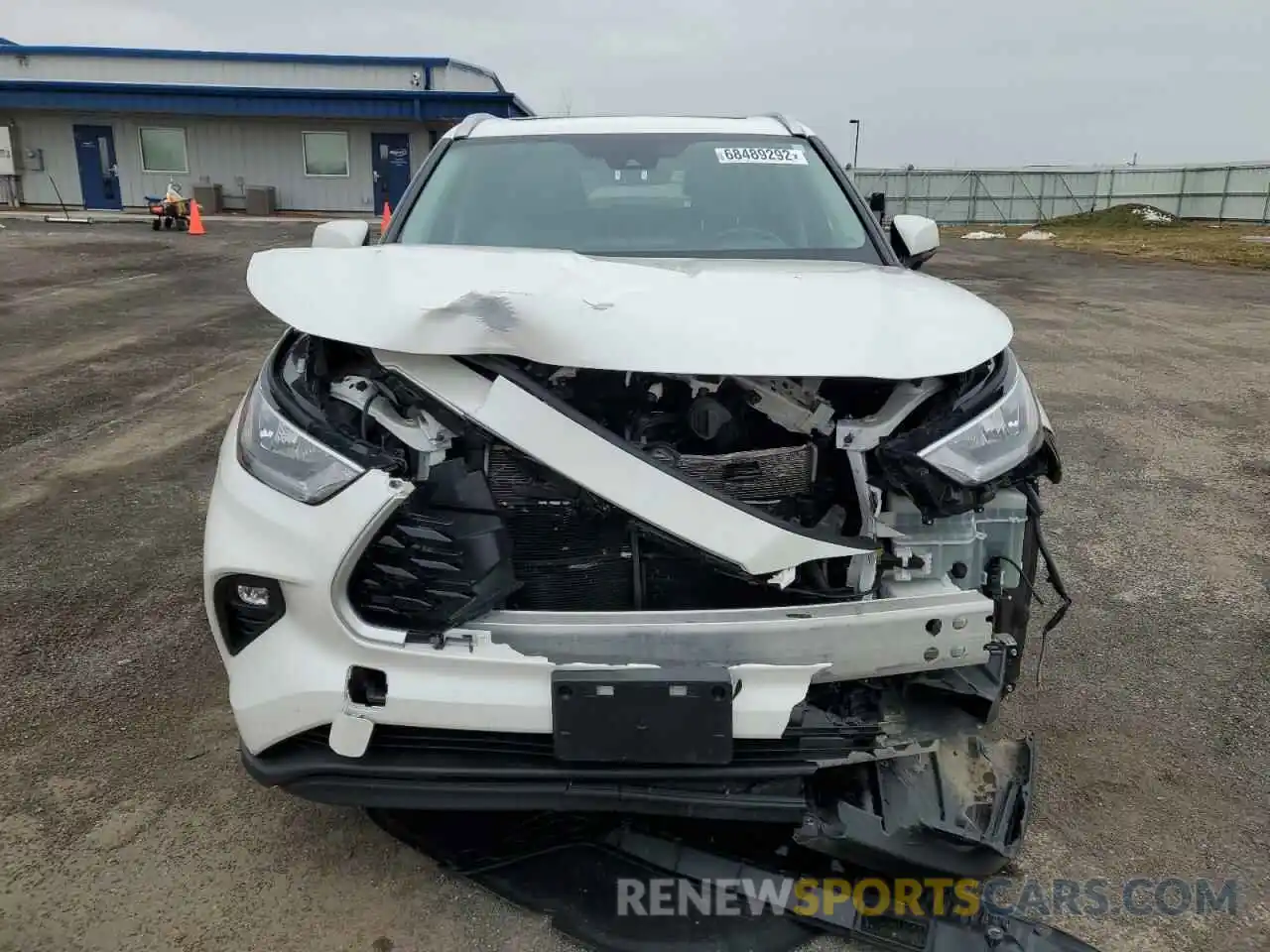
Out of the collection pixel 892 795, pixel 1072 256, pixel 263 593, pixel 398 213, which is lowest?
pixel 1072 256

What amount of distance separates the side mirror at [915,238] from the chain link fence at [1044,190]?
32.1 meters

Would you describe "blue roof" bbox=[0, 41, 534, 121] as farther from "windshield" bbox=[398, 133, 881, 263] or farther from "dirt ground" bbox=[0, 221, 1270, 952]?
"windshield" bbox=[398, 133, 881, 263]

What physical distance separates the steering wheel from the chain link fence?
107 ft

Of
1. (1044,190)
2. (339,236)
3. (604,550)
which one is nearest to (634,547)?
(604,550)

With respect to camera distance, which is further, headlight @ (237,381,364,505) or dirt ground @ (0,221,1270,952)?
dirt ground @ (0,221,1270,952)

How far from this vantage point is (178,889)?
2.24 metres

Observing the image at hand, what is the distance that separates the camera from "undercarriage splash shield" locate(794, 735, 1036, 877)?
2.10 meters

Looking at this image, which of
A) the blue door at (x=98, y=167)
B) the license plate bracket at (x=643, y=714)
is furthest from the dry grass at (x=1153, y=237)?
the blue door at (x=98, y=167)

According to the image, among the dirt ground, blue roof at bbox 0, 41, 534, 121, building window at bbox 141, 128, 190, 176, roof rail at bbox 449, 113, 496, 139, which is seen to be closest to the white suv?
the dirt ground

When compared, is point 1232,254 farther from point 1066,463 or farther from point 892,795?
point 892,795

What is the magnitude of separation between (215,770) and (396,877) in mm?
729

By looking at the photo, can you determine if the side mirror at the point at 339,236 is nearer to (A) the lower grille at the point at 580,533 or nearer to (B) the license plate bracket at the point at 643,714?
(A) the lower grille at the point at 580,533

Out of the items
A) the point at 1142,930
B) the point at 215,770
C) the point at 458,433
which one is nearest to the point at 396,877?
the point at 215,770

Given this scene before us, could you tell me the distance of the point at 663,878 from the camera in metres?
A: 2.21
